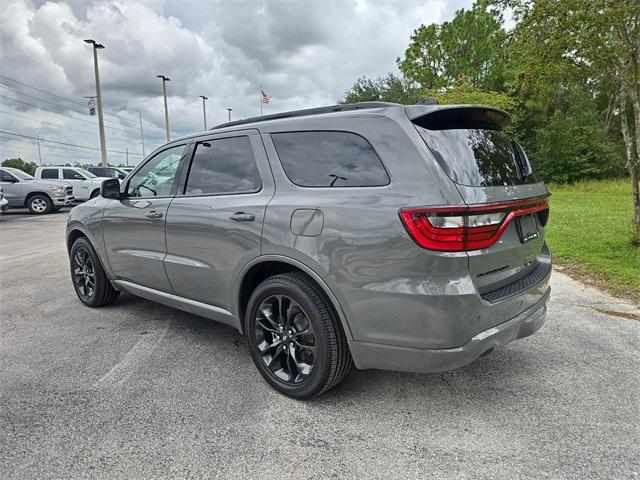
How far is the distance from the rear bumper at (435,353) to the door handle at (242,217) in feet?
3.40

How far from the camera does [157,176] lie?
3.76 m

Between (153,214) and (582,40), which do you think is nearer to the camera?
(153,214)

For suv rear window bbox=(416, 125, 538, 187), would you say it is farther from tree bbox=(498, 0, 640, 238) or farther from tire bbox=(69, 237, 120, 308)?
tree bbox=(498, 0, 640, 238)

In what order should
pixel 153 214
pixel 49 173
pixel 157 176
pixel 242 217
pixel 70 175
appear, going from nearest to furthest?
pixel 242 217 < pixel 153 214 < pixel 157 176 < pixel 49 173 < pixel 70 175

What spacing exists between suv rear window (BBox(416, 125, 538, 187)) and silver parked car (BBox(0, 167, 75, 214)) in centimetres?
1657

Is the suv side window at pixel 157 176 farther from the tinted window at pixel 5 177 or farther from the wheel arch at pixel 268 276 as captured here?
the tinted window at pixel 5 177

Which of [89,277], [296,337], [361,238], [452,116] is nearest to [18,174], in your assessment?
[89,277]

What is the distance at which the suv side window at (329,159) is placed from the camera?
7.64 ft

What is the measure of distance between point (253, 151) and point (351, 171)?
2.92 ft

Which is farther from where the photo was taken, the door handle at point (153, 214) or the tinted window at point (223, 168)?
the door handle at point (153, 214)

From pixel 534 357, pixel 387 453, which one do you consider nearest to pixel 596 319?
pixel 534 357

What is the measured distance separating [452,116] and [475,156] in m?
0.27

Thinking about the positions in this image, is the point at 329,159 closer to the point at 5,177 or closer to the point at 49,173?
the point at 5,177

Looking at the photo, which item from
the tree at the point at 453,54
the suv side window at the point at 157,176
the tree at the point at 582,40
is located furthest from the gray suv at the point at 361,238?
the tree at the point at 453,54
